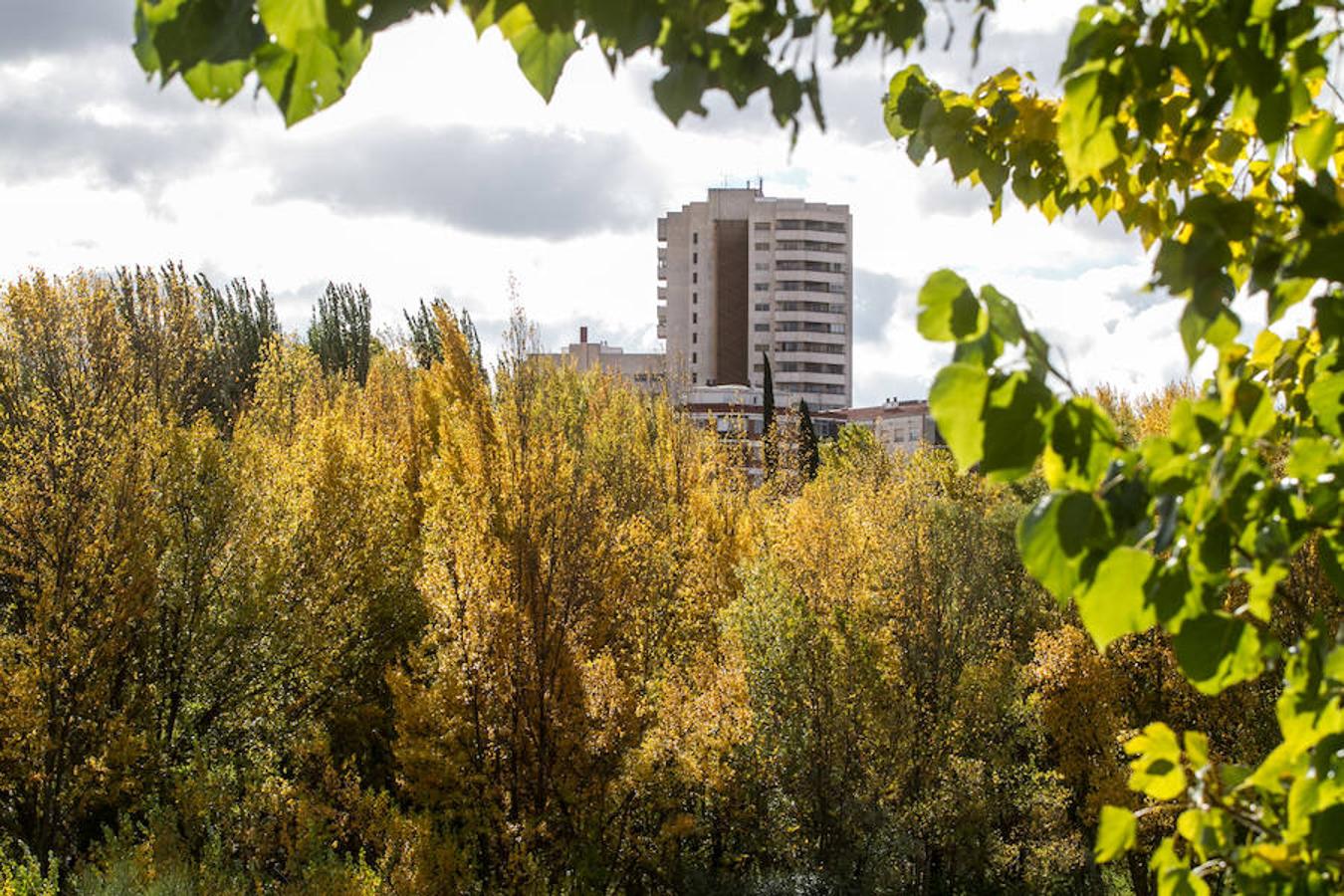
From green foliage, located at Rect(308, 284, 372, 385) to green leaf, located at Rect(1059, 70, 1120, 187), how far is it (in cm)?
4336

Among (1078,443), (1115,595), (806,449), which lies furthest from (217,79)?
(806,449)

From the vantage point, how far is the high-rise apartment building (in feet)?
292

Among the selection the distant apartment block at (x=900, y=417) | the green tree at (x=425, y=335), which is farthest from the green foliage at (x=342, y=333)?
the distant apartment block at (x=900, y=417)

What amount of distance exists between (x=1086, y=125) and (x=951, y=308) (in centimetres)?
49

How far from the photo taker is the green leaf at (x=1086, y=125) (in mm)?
1950

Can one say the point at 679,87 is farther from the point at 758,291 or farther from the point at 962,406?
the point at 758,291

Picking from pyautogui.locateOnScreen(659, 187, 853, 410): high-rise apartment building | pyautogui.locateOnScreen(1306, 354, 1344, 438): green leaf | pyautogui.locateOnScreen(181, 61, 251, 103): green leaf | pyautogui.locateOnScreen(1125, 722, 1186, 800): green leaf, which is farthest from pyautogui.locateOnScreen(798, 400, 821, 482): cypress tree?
pyautogui.locateOnScreen(659, 187, 853, 410): high-rise apartment building

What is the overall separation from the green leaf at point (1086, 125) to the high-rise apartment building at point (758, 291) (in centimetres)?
8613

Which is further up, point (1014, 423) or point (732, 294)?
point (732, 294)

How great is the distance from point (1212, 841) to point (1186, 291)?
0.83 m

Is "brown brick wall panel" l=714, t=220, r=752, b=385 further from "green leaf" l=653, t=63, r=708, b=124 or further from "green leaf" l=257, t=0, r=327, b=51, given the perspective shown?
"green leaf" l=257, t=0, r=327, b=51

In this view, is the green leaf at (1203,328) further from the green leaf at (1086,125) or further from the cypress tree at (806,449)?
the cypress tree at (806,449)

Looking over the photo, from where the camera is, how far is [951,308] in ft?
5.57

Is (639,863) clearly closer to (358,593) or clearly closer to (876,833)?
(876,833)
